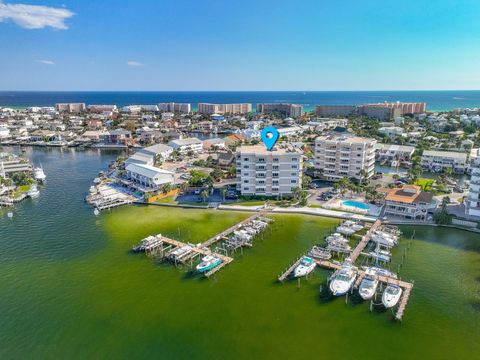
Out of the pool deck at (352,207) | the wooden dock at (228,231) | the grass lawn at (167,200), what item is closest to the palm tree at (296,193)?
the pool deck at (352,207)

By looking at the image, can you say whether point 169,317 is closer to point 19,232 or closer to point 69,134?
point 19,232

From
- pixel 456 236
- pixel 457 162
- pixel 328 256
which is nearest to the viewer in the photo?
pixel 328 256

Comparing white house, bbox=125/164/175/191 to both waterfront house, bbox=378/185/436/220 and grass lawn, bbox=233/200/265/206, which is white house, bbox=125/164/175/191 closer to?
grass lawn, bbox=233/200/265/206

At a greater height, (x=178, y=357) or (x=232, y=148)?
(x=232, y=148)

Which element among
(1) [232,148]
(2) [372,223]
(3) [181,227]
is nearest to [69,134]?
(1) [232,148]

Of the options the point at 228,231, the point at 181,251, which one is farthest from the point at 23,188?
the point at 228,231

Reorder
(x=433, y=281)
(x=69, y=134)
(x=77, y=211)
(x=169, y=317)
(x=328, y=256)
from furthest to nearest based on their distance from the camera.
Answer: (x=69, y=134)
(x=77, y=211)
(x=328, y=256)
(x=433, y=281)
(x=169, y=317)

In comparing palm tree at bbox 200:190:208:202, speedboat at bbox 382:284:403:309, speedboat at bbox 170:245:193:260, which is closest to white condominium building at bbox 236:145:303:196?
palm tree at bbox 200:190:208:202
